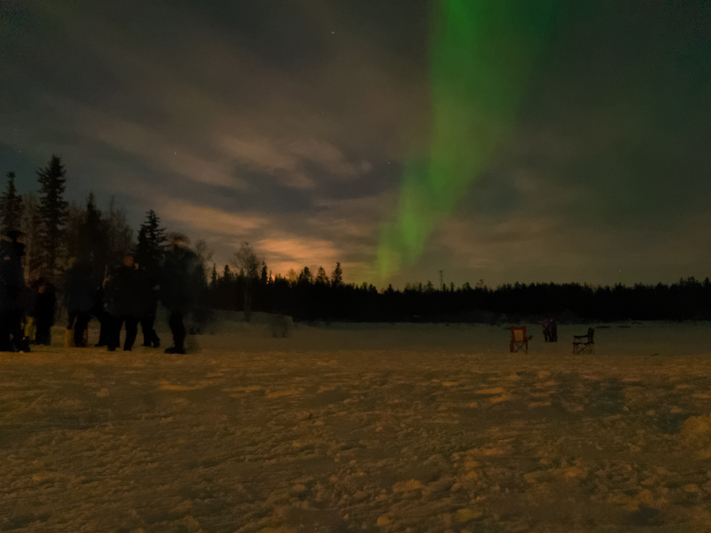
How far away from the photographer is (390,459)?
377 cm

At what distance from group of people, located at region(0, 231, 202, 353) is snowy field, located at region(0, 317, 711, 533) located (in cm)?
286

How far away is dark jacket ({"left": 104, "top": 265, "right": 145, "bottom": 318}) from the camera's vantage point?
392 inches

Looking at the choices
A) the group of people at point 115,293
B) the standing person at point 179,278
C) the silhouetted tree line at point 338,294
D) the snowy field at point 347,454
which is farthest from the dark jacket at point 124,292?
the silhouetted tree line at point 338,294

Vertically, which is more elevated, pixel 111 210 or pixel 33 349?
pixel 111 210

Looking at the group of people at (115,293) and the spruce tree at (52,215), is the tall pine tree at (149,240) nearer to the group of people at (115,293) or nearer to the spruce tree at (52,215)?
the spruce tree at (52,215)

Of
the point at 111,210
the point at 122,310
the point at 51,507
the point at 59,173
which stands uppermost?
the point at 59,173

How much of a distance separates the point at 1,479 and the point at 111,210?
46382 mm

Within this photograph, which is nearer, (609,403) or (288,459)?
(288,459)

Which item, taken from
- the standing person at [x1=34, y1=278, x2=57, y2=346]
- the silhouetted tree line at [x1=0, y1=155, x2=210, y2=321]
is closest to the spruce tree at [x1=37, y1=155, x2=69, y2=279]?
the silhouetted tree line at [x1=0, y1=155, x2=210, y2=321]

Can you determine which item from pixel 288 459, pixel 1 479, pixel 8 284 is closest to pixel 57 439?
pixel 1 479

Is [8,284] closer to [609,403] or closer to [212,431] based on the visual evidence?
[212,431]

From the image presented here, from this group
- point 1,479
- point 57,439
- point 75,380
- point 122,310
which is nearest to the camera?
point 1,479

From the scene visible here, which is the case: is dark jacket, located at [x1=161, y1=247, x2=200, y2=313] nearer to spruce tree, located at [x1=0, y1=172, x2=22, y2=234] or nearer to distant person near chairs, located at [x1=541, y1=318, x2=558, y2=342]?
distant person near chairs, located at [x1=541, y1=318, x2=558, y2=342]

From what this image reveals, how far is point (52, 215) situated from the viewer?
45.0 meters
